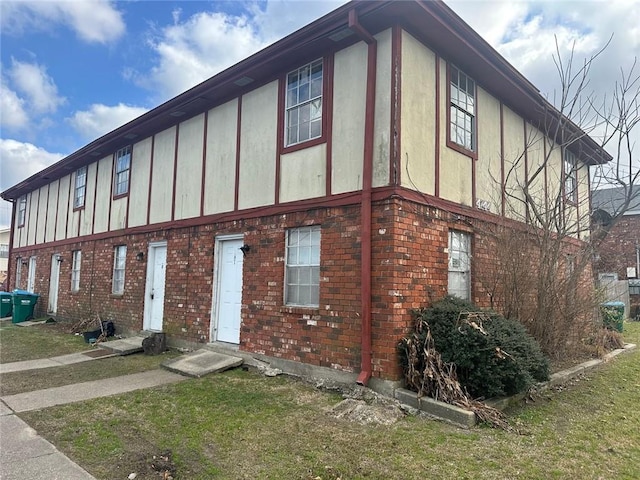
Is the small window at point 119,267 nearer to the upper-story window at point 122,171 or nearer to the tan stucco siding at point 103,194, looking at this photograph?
the tan stucco siding at point 103,194

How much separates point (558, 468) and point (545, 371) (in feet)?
7.18

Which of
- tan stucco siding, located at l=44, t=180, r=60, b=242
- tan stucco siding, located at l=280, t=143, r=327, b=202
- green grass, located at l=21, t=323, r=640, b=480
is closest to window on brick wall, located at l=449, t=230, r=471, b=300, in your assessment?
green grass, located at l=21, t=323, r=640, b=480

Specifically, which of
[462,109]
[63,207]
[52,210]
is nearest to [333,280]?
[462,109]

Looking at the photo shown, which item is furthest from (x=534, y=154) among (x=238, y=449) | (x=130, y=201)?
(x=130, y=201)

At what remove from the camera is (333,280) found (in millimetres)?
6746

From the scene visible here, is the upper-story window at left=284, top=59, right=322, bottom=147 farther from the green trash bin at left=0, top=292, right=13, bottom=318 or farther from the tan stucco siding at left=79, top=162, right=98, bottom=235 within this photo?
the green trash bin at left=0, top=292, right=13, bottom=318

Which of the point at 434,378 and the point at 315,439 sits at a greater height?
the point at 434,378

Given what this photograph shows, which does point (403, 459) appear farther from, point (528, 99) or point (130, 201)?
point (130, 201)

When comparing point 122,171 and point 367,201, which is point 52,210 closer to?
point 122,171

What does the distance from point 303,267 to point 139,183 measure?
267 inches

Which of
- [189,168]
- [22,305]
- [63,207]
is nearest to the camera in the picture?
[189,168]

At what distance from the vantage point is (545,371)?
5914 millimetres

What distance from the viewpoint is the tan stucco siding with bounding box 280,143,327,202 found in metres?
7.21

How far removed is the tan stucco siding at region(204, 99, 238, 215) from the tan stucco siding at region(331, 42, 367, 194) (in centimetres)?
273
